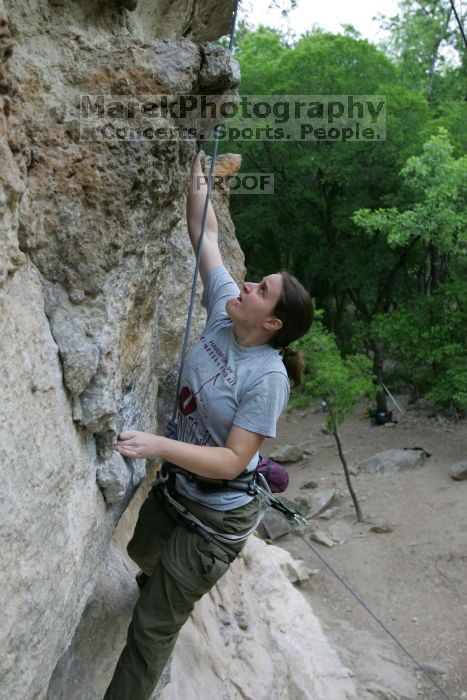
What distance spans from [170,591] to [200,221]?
170cm

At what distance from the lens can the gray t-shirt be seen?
8.20 feet

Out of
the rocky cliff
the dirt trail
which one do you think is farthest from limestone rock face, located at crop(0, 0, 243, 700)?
the dirt trail

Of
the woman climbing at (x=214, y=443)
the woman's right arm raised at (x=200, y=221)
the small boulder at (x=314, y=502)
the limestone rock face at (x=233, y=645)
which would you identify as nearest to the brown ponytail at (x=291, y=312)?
the woman climbing at (x=214, y=443)

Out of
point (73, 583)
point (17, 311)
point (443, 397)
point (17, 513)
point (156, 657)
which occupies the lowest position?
point (443, 397)

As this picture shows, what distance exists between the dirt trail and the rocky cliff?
454cm

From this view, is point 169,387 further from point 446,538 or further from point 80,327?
point 446,538

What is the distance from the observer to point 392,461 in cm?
1245

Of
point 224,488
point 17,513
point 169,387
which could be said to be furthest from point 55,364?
point 169,387

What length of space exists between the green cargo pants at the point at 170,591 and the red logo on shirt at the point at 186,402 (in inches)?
14.4

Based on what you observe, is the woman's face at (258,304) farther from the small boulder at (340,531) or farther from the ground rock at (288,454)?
the ground rock at (288,454)

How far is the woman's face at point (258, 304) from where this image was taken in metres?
2.61

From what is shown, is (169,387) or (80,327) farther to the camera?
(169,387)

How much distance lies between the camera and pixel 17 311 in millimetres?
1981

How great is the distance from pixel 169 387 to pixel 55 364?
185cm
